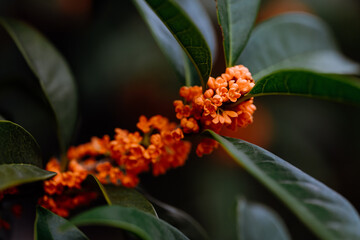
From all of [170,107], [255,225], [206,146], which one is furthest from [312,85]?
[170,107]

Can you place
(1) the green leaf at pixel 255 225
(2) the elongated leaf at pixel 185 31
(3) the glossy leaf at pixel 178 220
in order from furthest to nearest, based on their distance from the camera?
1. (1) the green leaf at pixel 255 225
2. (3) the glossy leaf at pixel 178 220
3. (2) the elongated leaf at pixel 185 31

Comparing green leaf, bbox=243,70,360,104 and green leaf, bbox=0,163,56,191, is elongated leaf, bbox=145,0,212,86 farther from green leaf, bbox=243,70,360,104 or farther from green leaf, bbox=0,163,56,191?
green leaf, bbox=0,163,56,191

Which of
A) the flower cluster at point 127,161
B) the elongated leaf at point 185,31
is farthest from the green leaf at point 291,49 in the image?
the flower cluster at point 127,161

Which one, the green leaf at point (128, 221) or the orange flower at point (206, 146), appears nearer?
the green leaf at point (128, 221)

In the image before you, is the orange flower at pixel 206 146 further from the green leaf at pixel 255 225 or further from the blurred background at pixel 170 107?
the blurred background at pixel 170 107

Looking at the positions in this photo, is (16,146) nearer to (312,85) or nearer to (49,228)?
(49,228)

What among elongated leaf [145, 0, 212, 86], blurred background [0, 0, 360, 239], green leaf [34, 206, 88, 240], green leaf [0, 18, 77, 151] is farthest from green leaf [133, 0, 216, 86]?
blurred background [0, 0, 360, 239]
